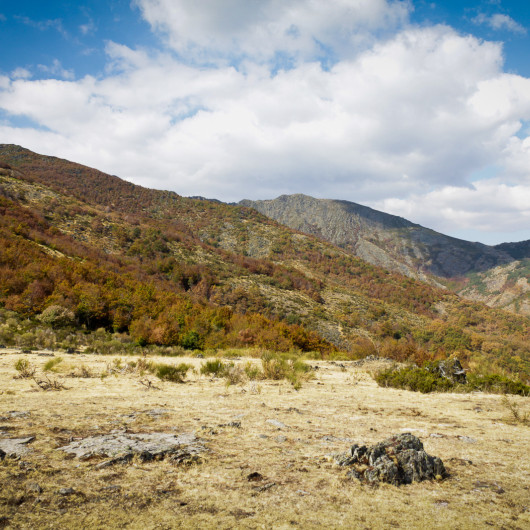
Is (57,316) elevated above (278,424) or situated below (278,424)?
below

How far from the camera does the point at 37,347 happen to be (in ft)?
45.6

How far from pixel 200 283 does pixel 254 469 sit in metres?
35.9

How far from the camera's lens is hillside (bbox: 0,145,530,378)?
20016mm

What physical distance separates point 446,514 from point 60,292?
21.9 meters

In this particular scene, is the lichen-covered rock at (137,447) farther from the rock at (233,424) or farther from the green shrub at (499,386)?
the green shrub at (499,386)

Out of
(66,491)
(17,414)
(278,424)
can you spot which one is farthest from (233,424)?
(17,414)

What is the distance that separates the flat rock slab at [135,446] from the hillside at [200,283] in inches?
588

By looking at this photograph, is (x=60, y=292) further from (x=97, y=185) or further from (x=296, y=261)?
(x=97, y=185)

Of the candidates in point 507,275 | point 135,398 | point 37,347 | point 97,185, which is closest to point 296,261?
point 97,185

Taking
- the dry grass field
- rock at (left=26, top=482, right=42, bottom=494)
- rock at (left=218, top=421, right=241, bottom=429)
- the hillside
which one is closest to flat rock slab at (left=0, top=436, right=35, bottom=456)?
the dry grass field

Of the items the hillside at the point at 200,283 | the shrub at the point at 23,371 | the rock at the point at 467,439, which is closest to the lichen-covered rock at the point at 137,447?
the rock at the point at 467,439

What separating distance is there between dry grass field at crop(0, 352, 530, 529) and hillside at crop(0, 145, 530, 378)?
11.8 m

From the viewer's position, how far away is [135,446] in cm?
383

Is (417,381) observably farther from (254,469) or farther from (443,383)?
(254,469)
